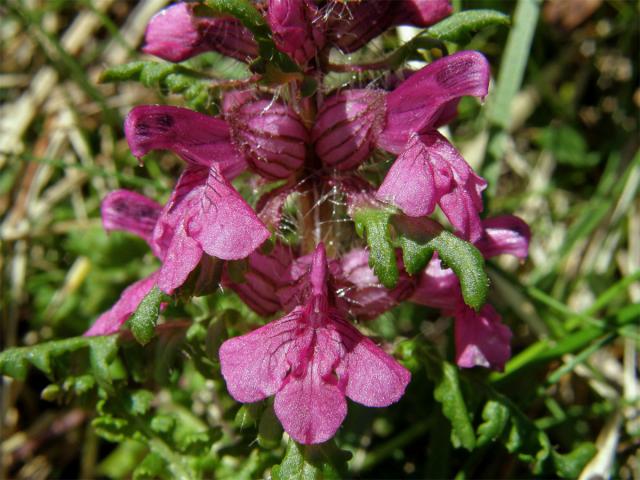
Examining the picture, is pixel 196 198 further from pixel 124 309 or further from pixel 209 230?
pixel 124 309

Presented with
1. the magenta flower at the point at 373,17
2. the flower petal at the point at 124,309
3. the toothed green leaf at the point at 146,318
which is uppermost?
the magenta flower at the point at 373,17

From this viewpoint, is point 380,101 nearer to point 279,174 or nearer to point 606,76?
point 279,174

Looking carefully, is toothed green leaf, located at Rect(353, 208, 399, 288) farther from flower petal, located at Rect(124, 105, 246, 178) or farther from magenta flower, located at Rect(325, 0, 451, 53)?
magenta flower, located at Rect(325, 0, 451, 53)

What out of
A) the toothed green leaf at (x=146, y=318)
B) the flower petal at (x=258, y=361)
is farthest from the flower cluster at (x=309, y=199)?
the toothed green leaf at (x=146, y=318)

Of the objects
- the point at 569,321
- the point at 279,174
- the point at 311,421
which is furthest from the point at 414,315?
the point at 311,421

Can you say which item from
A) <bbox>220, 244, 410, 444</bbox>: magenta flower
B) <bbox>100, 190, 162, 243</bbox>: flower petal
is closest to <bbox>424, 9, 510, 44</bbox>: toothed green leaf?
<bbox>220, 244, 410, 444</bbox>: magenta flower

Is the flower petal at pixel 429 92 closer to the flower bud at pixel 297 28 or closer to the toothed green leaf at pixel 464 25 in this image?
the toothed green leaf at pixel 464 25
